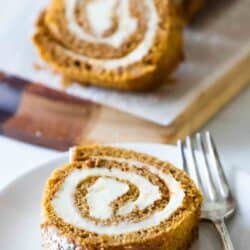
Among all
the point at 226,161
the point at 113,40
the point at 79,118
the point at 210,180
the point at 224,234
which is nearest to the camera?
the point at 224,234

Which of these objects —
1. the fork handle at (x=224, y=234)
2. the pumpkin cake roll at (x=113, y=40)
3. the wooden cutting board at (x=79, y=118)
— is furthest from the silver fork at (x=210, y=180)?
the pumpkin cake roll at (x=113, y=40)

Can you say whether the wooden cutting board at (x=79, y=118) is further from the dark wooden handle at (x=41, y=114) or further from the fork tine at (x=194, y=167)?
the fork tine at (x=194, y=167)

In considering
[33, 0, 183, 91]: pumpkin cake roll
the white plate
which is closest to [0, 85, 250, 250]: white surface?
the white plate

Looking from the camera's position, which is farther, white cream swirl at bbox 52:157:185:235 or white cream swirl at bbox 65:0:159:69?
white cream swirl at bbox 65:0:159:69

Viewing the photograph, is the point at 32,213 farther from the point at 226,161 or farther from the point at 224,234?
the point at 226,161

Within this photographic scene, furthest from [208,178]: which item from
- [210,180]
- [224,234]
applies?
[224,234]

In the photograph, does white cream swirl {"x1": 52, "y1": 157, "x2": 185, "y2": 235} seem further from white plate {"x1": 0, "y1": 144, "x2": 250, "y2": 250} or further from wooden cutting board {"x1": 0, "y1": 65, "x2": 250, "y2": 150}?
wooden cutting board {"x1": 0, "y1": 65, "x2": 250, "y2": 150}
